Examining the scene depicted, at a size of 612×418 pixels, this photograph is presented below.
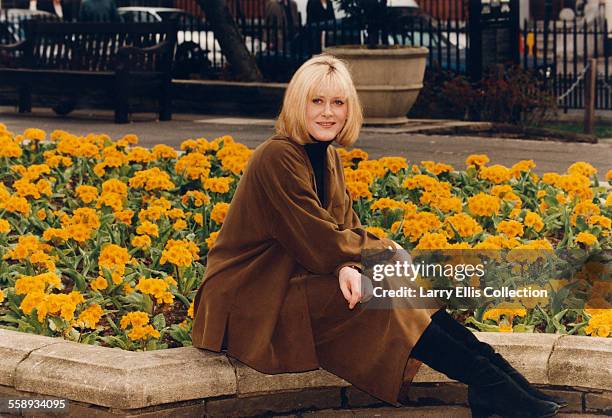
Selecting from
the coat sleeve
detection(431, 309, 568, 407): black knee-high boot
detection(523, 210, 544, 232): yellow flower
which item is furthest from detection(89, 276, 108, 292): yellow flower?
detection(523, 210, 544, 232): yellow flower

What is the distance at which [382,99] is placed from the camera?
14.7m

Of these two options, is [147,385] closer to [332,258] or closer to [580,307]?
[332,258]

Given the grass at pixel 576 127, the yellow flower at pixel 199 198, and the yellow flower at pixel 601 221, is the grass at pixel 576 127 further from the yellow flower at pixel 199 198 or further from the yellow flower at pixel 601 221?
the yellow flower at pixel 601 221

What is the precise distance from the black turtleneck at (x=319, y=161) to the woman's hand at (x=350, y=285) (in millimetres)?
398

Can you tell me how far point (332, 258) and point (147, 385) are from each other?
30.9 inches

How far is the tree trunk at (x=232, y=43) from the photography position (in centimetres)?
1753

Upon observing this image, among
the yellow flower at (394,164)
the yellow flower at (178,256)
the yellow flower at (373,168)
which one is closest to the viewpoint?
the yellow flower at (178,256)

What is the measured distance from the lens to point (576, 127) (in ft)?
56.8

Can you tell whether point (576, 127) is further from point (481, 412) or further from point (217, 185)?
point (481, 412)

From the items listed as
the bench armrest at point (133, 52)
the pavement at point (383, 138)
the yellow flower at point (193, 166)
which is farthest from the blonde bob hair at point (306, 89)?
the bench armrest at point (133, 52)

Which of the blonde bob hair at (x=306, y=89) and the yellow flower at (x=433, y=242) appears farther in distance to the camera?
the yellow flower at (x=433, y=242)

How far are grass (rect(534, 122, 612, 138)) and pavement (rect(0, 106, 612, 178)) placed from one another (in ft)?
4.77

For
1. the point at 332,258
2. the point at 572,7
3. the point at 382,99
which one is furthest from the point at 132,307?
the point at 572,7

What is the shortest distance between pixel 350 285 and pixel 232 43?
13.3 m
